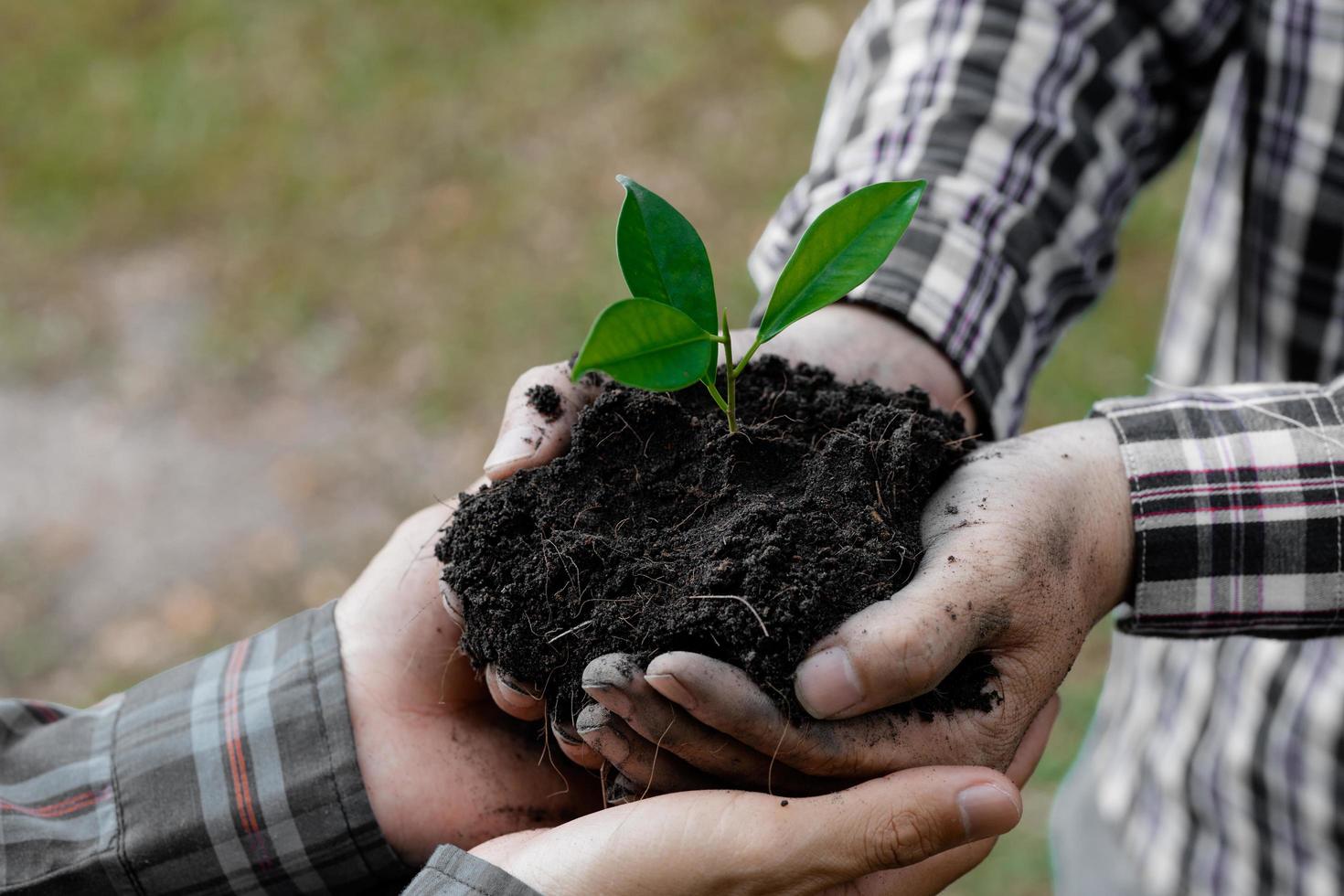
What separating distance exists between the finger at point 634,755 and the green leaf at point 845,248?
0.43 m

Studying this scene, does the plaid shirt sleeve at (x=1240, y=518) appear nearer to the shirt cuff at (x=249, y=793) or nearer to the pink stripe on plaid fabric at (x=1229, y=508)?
the pink stripe on plaid fabric at (x=1229, y=508)

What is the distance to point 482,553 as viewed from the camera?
117 cm

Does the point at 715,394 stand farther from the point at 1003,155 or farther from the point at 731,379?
the point at 1003,155

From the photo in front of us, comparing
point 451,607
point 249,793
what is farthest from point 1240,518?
point 249,793

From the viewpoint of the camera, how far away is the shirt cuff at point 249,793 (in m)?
1.29

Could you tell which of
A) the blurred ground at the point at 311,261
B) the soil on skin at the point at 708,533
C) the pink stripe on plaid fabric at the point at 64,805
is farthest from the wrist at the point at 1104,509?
the blurred ground at the point at 311,261

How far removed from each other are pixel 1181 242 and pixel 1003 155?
0.49 m

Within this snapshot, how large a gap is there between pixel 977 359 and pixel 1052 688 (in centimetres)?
50

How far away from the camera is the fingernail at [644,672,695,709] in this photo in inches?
39.3

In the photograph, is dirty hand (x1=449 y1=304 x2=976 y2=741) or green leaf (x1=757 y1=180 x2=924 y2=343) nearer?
green leaf (x1=757 y1=180 x2=924 y2=343)

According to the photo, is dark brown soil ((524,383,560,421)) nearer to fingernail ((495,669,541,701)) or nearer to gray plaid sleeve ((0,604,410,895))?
fingernail ((495,669,541,701))

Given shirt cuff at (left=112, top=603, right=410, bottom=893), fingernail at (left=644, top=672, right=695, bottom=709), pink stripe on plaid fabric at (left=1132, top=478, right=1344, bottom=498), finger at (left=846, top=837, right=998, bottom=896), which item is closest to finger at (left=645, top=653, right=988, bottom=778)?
fingernail at (left=644, top=672, right=695, bottom=709)

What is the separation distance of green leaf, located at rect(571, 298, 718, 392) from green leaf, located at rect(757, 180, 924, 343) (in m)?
0.09

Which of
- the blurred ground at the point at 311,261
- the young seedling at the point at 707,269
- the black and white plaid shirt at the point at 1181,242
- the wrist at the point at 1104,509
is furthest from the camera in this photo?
the blurred ground at the point at 311,261
